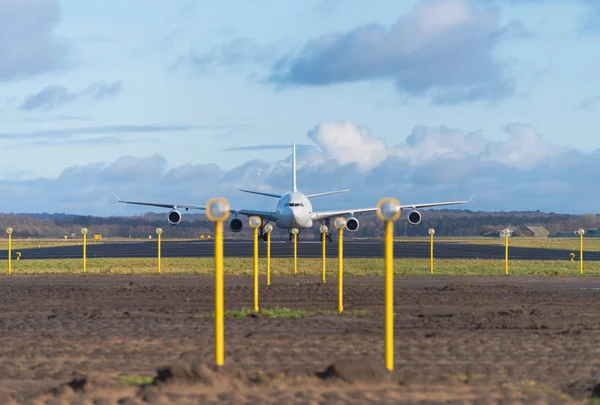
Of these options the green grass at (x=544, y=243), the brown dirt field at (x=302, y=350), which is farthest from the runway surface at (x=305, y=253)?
the brown dirt field at (x=302, y=350)

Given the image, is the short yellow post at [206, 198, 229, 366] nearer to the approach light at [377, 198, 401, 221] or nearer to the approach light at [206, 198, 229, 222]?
the approach light at [206, 198, 229, 222]

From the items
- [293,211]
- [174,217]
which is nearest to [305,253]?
[293,211]

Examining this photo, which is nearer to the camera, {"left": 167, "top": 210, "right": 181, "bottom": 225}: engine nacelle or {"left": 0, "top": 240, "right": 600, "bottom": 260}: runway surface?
{"left": 0, "top": 240, "right": 600, "bottom": 260}: runway surface

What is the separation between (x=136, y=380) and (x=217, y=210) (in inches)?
76.9

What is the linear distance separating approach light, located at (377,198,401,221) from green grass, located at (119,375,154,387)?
2.76 m

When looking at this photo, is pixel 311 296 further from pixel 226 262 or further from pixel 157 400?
pixel 226 262

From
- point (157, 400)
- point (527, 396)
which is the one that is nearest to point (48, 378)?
point (157, 400)

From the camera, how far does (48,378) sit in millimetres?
9359

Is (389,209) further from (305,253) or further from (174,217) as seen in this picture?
(174,217)

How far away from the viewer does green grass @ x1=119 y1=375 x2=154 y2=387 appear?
8873 mm

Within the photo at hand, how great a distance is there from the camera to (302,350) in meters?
11.4

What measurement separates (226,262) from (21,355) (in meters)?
29.0

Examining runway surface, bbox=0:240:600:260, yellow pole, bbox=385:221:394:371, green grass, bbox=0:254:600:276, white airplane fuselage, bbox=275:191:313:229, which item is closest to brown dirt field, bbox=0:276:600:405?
yellow pole, bbox=385:221:394:371

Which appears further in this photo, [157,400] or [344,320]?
[344,320]
